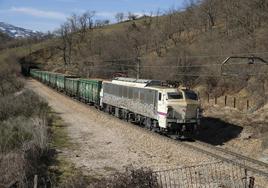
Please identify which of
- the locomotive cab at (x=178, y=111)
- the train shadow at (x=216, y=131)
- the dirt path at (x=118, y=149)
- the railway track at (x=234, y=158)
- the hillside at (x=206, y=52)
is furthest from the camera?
the hillside at (x=206, y=52)

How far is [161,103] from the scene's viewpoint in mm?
24969

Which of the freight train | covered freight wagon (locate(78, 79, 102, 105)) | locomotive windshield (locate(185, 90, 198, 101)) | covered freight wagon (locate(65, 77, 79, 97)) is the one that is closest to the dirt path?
the freight train

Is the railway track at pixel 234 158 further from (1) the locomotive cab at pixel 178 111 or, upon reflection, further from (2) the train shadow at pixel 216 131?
(2) the train shadow at pixel 216 131

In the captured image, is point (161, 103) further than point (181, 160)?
Yes

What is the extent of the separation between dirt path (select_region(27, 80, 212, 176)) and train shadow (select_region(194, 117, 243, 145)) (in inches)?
123

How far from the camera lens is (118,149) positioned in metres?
21.2

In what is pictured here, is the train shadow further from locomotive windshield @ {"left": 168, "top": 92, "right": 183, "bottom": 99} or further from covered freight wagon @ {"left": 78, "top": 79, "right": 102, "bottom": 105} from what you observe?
covered freight wagon @ {"left": 78, "top": 79, "right": 102, "bottom": 105}

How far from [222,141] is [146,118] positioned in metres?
4.81

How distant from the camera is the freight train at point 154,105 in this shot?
24.4m

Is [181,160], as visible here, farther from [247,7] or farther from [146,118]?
[247,7]

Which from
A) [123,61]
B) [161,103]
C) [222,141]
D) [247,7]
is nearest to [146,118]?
[161,103]

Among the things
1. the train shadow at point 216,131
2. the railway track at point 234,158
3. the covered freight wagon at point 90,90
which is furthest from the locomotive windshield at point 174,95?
the covered freight wagon at point 90,90

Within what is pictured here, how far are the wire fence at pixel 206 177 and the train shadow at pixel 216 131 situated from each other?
7.31 m

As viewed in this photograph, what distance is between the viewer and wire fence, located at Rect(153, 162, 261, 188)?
14.8 m
